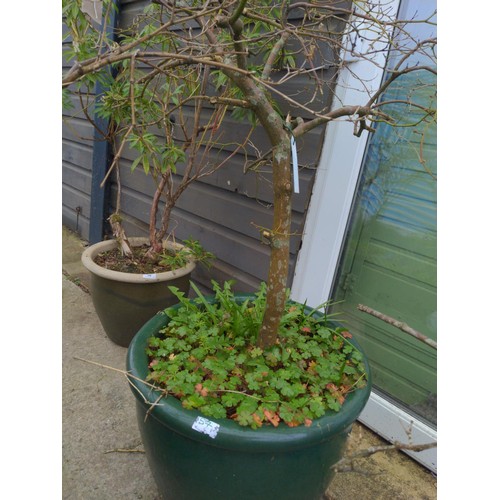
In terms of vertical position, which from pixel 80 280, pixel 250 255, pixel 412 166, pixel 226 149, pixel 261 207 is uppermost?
pixel 412 166

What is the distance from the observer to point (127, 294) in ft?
7.00

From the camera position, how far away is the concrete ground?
1.51 m

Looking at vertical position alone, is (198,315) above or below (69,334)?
above

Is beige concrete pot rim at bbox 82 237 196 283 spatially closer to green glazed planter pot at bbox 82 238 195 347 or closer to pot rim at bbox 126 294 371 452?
green glazed planter pot at bbox 82 238 195 347

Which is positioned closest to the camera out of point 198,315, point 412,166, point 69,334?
point 198,315

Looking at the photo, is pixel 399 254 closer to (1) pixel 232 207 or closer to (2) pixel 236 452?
(1) pixel 232 207

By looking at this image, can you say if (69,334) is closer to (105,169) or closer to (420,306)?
(105,169)

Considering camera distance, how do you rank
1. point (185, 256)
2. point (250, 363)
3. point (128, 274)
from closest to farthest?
point (250, 363), point (128, 274), point (185, 256)

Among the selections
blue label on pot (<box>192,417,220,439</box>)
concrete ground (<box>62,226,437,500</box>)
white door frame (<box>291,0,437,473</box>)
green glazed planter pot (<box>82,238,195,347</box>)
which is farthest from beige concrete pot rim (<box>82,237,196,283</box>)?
blue label on pot (<box>192,417,220,439</box>)

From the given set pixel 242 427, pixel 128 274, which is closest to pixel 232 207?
pixel 128 274

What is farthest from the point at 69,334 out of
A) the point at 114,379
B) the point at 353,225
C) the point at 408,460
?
the point at 408,460

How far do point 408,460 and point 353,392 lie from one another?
2.88ft

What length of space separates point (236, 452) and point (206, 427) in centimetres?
10

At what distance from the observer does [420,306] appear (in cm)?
178
